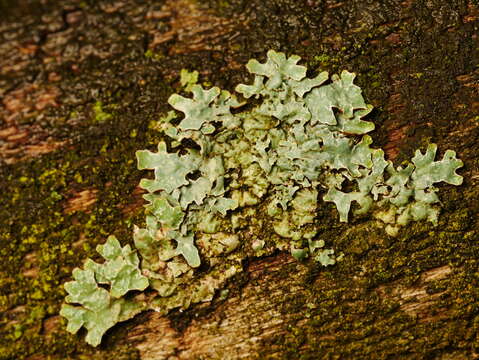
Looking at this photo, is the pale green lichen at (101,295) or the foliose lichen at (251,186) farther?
the pale green lichen at (101,295)

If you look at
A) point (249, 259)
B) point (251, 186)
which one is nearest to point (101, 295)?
point (249, 259)

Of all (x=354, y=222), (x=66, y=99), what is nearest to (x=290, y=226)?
(x=354, y=222)

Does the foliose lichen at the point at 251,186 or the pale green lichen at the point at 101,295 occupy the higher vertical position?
the foliose lichen at the point at 251,186

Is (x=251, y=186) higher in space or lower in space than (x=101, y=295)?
higher

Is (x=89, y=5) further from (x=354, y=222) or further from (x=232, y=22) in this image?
(x=354, y=222)

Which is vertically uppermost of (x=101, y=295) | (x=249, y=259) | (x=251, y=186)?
(x=251, y=186)

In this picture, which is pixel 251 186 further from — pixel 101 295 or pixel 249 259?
pixel 101 295
